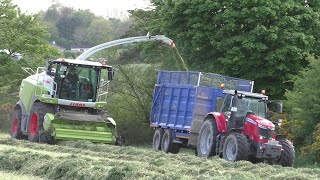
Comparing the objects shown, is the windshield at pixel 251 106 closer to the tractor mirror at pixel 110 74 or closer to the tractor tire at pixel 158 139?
the tractor mirror at pixel 110 74

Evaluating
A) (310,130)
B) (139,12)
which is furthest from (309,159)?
(139,12)

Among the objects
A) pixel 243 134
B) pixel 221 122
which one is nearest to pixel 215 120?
pixel 221 122

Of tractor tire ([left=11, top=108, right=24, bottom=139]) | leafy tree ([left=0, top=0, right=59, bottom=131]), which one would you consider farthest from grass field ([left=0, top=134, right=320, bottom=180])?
leafy tree ([left=0, top=0, right=59, bottom=131])

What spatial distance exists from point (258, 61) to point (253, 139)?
10548mm

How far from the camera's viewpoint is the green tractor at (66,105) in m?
21.5

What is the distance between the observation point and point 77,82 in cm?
2323

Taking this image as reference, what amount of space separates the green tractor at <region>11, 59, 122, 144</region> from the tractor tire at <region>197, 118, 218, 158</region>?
10.3ft

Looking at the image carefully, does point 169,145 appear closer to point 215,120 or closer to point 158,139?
point 158,139

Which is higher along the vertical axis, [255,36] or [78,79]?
[255,36]

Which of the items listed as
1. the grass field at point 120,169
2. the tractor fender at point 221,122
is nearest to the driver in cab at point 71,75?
the tractor fender at point 221,122

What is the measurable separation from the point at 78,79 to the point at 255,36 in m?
8.86

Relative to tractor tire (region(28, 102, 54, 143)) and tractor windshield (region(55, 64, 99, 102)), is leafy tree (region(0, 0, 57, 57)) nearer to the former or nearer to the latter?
tractor windshield (region(55, 64, 99, 102))

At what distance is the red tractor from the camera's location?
1797 cm

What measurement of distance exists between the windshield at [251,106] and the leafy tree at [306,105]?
12.1 feet
